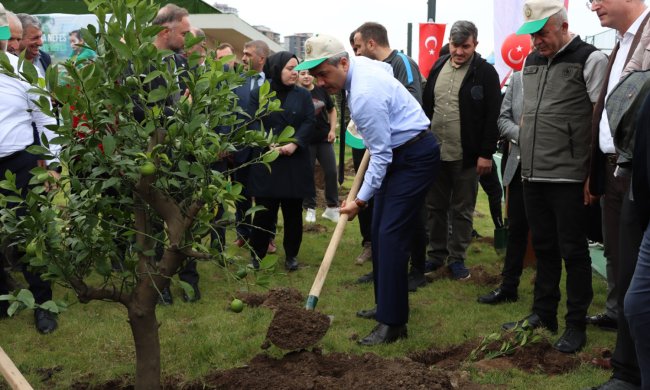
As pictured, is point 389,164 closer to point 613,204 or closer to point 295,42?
point 613,204

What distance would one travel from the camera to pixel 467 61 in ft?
20.9

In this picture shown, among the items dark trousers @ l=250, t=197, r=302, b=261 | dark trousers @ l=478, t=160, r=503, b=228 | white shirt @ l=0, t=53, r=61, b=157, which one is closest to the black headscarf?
dark trousers @ l=250, t=197, r=302, b=261

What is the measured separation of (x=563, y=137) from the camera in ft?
15.2

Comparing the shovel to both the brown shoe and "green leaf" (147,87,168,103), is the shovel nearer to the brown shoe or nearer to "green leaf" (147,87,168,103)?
Answer: "green leaf" (147,87,168,103)

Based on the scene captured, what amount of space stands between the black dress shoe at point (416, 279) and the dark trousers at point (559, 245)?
1.51 metres

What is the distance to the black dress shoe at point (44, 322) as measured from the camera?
5.11 m

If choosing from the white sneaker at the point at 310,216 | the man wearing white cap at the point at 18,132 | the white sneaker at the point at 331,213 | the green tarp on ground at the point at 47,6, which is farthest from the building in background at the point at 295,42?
the man wearing white cap at the point at 18,132

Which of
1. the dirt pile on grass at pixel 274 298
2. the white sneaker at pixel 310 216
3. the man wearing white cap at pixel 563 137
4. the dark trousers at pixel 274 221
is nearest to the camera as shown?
the man wearing white cap at pixel 563 137

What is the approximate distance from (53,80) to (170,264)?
3.48 feet

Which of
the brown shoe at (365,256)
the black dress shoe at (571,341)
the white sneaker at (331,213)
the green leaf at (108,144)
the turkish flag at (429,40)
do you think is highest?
the green leaf at (108,144)

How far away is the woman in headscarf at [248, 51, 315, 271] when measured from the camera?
6695mm

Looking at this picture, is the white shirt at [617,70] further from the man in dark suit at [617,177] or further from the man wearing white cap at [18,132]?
the man wearing white cap at [18,132]

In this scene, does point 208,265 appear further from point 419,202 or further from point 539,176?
point 539,176

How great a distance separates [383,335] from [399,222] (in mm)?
756
